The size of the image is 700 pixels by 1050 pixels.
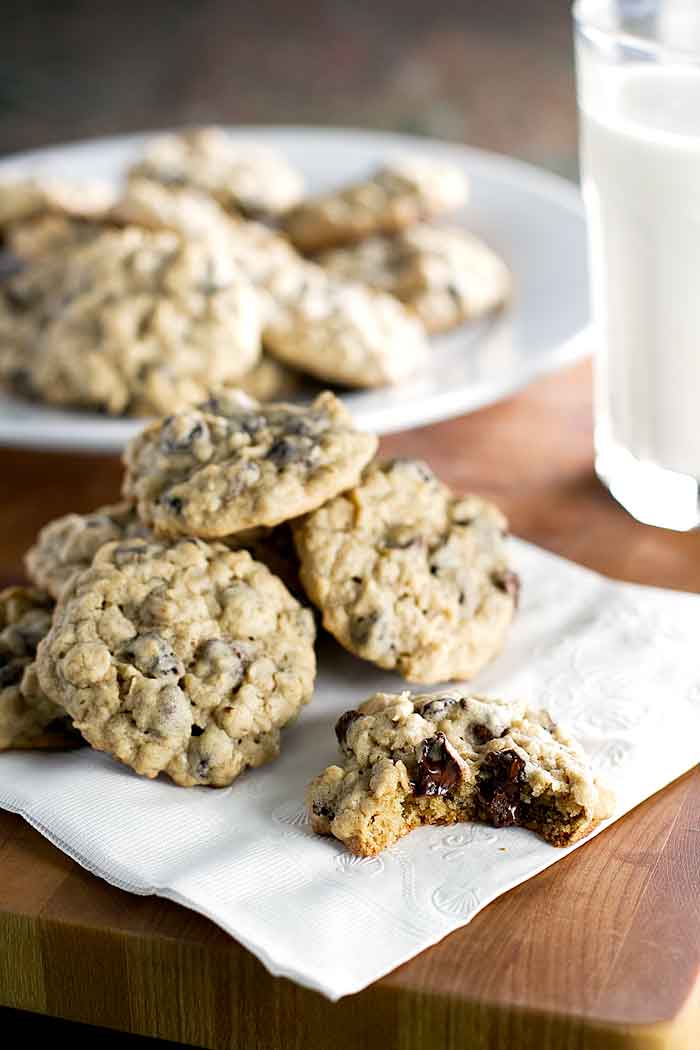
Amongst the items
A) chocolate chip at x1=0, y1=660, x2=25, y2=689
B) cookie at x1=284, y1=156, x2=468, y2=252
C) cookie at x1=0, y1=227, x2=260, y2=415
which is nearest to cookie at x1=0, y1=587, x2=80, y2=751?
chocolate chip at x1=0, y1=660, x2=25, y2=689

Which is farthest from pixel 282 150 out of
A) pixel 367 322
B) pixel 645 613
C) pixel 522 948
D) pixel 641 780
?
pixel 522 948

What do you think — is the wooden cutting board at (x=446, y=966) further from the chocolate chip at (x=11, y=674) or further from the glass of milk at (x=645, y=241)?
the glass of milk at (x=645, y=241)

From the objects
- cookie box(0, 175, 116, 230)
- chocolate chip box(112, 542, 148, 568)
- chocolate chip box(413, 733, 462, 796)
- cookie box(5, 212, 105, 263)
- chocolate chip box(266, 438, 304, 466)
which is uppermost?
chocolate chip box(266, 438, 304, 466)

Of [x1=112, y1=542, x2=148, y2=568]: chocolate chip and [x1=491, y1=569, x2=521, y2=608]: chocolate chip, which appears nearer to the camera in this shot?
[x1=112, y1=542, x2=148, y2=568]: chocolate chip

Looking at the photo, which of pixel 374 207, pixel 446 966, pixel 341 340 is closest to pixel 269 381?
pixel 341 340

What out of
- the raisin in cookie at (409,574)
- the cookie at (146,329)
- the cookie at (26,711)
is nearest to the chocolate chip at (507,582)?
the raisin in cookie at (409,574)

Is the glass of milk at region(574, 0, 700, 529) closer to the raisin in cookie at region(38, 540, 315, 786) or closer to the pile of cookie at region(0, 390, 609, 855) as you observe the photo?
the pile of cookie at region(0, 390, 609, 855)
